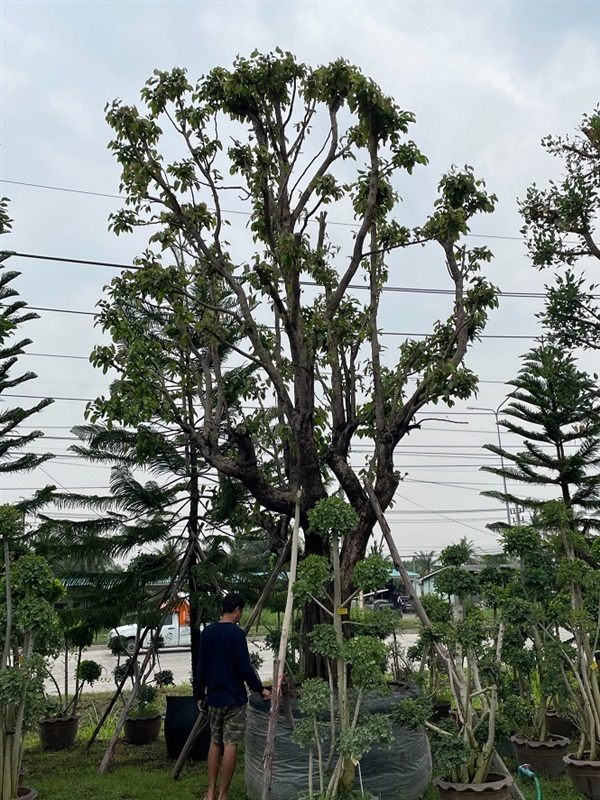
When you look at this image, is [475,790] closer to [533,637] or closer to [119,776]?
[533,637]

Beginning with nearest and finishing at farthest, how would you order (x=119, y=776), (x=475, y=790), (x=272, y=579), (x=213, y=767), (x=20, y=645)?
1. (x=475, y=790)
2. (x=213, y=767)
3. (x=20, y=645)
4. (x=272, y=579)
5. (x=119, y=776)

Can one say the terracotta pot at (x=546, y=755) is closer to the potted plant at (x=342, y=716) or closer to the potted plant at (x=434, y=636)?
the potted plant at (x=434, y=636)

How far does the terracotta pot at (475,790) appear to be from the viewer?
393 cm

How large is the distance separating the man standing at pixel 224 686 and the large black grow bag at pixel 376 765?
33 cm

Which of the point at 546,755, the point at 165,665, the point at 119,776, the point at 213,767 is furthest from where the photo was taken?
the point at 165,665

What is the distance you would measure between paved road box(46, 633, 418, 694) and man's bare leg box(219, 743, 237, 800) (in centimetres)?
721

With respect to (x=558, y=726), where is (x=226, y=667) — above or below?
above

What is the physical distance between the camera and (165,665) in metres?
17.6

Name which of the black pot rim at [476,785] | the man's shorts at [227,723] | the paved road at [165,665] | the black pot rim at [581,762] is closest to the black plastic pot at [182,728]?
the man's shorts at [227,723]

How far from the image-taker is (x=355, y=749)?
376 centimetres

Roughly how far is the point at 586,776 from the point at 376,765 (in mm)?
1268

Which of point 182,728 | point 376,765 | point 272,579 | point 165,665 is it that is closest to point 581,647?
point 376,765

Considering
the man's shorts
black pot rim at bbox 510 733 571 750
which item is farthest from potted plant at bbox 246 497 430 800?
black pot rim at bbox 510 733 571 750

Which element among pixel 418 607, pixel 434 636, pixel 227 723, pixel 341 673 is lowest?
pixel 227 723
